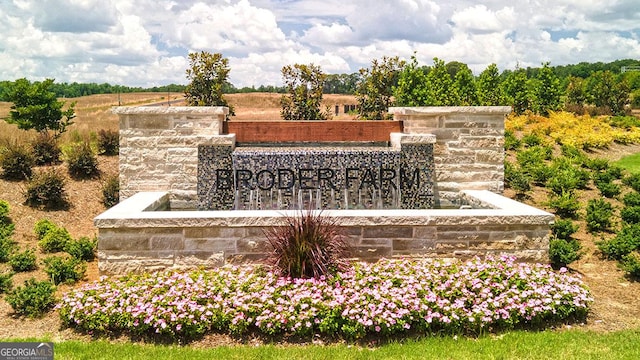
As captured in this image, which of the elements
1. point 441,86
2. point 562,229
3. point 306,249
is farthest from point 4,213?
point 441,86

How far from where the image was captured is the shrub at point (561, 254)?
715 cm

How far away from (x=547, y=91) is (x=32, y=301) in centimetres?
2277

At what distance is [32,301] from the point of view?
5.92 metres

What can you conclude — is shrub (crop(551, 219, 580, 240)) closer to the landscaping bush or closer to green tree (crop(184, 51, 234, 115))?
the landscaping bush

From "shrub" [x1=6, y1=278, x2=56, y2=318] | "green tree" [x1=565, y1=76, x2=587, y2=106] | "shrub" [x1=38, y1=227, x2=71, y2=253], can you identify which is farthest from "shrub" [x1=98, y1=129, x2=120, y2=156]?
"green tree" [x1=565, y1=76, x2=587, y2=106]

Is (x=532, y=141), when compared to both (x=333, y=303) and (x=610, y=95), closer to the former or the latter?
(x=333, y=303)

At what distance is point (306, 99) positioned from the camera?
706 inches

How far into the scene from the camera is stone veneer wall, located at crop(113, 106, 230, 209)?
9.20 metres

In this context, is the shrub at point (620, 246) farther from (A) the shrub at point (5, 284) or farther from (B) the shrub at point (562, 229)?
(A) the shrub at point (5, 284)

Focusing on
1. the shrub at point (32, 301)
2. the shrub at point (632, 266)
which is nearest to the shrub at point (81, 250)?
the shrub at point (32, 301)

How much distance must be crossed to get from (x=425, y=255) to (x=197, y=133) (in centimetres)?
481

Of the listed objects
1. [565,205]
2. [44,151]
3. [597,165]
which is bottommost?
[565,205]

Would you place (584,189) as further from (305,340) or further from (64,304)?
(64,304)

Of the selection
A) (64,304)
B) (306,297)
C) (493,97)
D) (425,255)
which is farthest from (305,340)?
(493,97)
